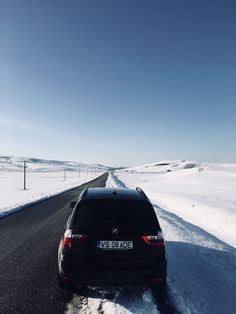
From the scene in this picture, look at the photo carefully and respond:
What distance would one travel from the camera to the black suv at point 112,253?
4.29 meters

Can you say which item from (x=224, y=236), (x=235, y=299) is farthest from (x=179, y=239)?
(x=235, y=299)

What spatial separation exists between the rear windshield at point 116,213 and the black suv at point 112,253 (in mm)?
16

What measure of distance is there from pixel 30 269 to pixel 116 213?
8.98 feet

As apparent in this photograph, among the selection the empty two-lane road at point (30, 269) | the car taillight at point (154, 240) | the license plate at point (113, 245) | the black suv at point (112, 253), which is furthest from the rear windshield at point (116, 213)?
the empty two-lane road at point (30, 269)

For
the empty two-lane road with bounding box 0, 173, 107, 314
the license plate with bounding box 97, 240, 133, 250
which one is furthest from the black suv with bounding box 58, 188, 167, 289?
the empty two-lane road with bounding box 0, 173, 107, 314

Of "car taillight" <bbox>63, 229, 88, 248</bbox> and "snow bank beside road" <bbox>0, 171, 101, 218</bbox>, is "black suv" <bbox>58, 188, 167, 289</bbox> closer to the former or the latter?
"car taillight" <bbox>63, 229, 88, 248</bbox>

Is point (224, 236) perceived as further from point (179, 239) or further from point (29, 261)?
point (29, 261)

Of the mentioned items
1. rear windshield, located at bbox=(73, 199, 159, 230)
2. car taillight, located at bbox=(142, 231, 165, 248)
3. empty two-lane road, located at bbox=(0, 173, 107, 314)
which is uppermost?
rear windshield, located at bbox=(73, 199, 159, 230)

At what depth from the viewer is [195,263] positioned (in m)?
6.51

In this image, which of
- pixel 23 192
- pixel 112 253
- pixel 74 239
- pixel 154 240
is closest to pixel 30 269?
pixel 74 239

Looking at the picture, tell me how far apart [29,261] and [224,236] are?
304 inches

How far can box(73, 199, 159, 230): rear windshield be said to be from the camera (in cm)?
452

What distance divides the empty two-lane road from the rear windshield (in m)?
1.36

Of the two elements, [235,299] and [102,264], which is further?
[235,299]
